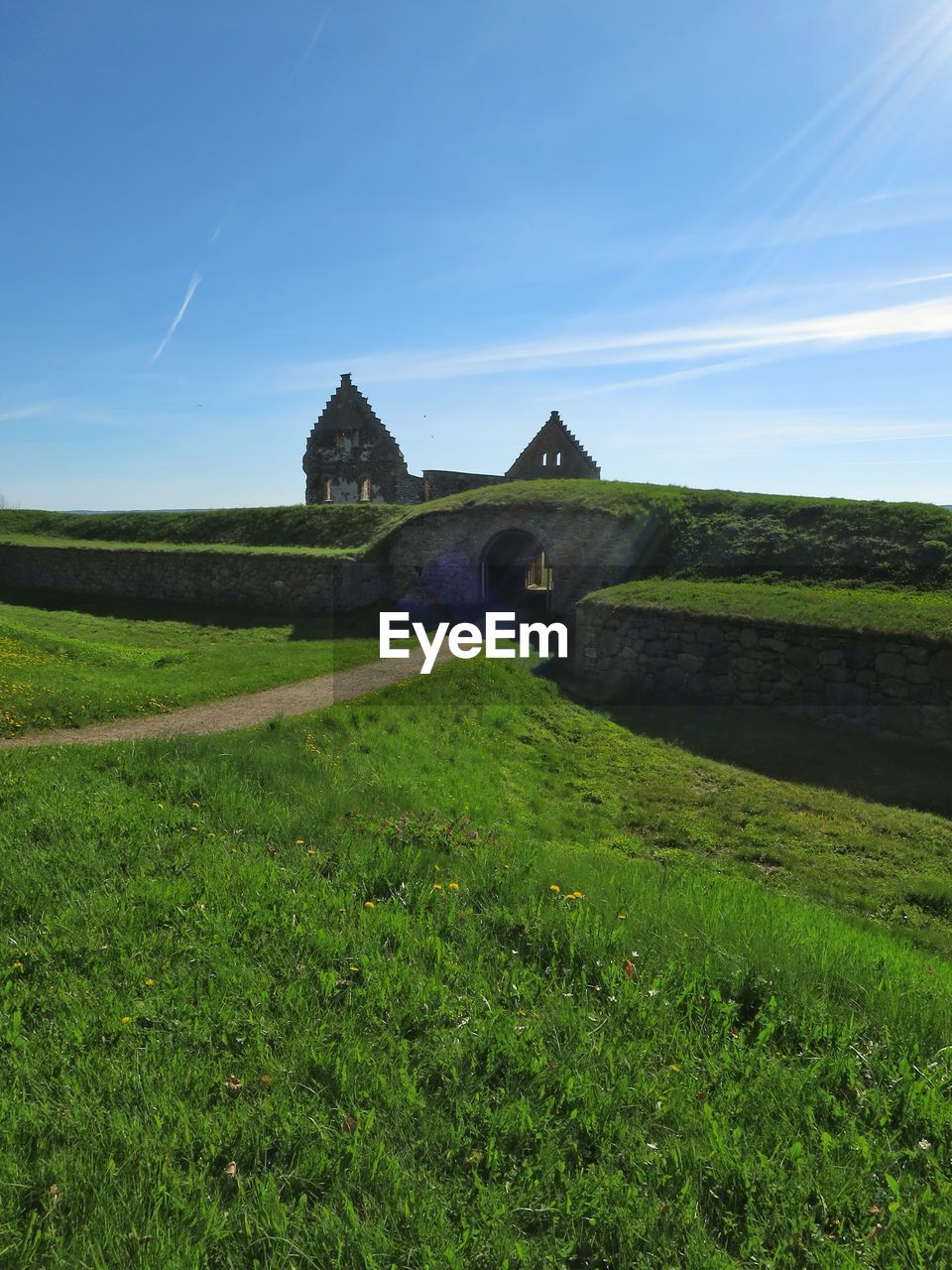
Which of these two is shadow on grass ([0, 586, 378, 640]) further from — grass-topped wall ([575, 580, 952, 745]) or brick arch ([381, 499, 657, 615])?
grass-topped wall ([575, 580, 952, 745])

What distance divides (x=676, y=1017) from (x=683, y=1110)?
0.71 m

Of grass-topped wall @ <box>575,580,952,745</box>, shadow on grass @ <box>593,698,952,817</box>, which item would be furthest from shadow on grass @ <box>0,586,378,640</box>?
shadow on grass @ <box>593,698,952,817</box>

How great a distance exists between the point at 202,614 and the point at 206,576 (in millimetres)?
1953

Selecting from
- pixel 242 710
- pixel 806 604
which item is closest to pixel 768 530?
pixel 806 604

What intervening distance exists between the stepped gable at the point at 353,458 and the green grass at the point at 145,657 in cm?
1081

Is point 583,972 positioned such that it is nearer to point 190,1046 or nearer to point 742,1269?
point 742,1269

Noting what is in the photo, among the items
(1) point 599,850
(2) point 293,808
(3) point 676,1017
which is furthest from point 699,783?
(3) point 676,1017

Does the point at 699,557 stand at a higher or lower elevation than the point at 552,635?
higher

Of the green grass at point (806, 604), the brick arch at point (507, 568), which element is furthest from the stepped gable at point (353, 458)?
the green grass at point (806, 604)

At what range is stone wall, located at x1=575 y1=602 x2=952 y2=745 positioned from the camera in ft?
41.8

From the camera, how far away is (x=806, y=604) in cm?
1465

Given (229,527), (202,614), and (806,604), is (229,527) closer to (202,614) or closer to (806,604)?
(202,614)

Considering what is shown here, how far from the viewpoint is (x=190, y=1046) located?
156 inches

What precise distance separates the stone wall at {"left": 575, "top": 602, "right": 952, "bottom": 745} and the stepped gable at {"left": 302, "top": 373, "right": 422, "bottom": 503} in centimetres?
1898
